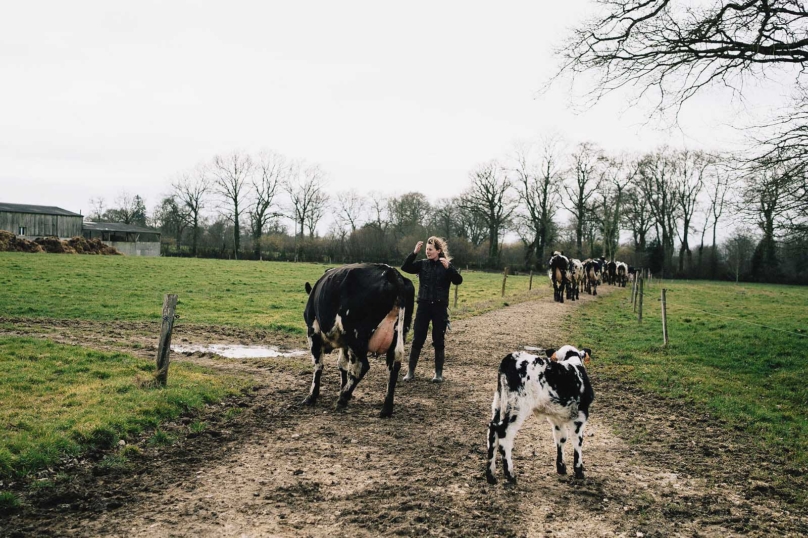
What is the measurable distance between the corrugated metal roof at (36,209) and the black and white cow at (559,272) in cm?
6532

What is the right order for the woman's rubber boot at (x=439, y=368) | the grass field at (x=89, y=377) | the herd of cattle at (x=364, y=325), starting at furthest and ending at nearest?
1. the woman's rubber boot at (x=439, y=368)
2. the herd of cattle at (x=364, y=325)
3. the grass field at (x=89, y=377)

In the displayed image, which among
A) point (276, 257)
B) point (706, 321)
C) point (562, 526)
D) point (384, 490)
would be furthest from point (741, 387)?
point (276, 257)

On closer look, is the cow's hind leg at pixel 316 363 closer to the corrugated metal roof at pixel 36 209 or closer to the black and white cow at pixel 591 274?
the black and white cow at pixel 591 274

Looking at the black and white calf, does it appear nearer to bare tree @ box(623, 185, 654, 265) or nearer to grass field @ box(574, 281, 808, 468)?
grass field @ box(574, 281, 808, 468)

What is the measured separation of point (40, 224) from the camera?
64.4 metres

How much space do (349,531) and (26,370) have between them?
665cm

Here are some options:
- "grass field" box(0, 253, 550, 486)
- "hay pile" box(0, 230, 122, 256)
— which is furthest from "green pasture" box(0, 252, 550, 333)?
"hay pile" box(0, 230, 122, 256)

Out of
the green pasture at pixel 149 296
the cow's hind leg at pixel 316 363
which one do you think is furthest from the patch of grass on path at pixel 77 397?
the green pasture at pixel 149 296

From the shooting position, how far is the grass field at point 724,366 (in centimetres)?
699

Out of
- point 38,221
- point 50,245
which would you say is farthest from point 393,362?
point 38,221

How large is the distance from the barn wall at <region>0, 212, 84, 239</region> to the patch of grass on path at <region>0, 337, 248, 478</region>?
64.4 metres

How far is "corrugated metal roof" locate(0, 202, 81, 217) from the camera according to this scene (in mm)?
62450

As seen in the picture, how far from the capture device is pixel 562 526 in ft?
13.0

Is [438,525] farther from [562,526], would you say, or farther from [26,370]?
[26,370]
